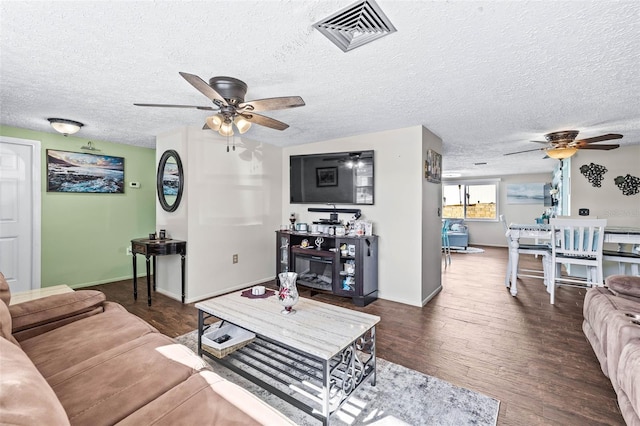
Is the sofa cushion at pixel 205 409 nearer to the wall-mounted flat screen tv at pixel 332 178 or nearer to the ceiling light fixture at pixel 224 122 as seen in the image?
the ceiling light fixture at pixel 224 122

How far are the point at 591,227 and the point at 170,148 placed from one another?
514 cm

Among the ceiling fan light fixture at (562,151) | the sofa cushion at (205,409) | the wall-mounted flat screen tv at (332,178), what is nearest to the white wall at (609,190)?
the ceiling fan light fixture at (562,151)

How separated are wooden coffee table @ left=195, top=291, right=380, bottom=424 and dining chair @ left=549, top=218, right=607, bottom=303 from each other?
2996 millimetres

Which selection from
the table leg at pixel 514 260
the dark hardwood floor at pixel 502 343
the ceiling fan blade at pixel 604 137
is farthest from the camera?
the table leg at pixel 514 260

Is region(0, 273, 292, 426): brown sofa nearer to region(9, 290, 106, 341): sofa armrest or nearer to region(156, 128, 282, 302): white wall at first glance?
region(9, 290, 106, 341): sofa armrest

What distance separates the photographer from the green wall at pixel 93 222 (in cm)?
394

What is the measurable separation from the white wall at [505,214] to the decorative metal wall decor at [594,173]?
11.7ft

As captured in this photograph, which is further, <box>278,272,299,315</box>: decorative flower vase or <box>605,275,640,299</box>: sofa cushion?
<box>605,275,640,299</box>: sofa cushion

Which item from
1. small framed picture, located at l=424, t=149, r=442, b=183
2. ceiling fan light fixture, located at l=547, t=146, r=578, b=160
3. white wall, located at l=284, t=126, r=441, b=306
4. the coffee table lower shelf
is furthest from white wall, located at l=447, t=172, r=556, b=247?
the coffee table lower shelf

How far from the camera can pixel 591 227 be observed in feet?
11.4

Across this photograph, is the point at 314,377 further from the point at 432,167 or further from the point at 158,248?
the point at 432,167

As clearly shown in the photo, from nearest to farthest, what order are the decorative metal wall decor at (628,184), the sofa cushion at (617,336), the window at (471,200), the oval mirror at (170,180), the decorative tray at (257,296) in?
the sofa cushion at (617,336)
the decorative tray at (257,296)
the oval mirror at (170,180)
the decorative metal wall decor at (628,184)
the window at (471,200)

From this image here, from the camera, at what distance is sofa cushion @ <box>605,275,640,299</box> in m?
2.21

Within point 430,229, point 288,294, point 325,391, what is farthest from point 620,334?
point 430,229
